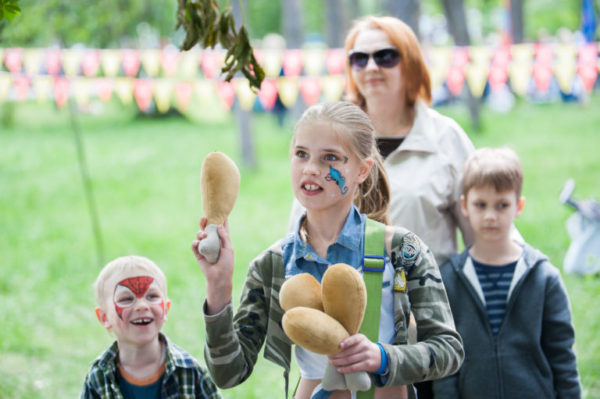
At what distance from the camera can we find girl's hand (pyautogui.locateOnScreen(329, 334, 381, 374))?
166 cm

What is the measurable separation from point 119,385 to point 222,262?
904 millimetres

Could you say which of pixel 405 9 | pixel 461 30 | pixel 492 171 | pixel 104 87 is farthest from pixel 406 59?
pixel 461 30

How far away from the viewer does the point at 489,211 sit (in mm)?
2969

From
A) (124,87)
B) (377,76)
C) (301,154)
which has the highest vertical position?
(377,76)

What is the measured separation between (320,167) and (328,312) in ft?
1.46

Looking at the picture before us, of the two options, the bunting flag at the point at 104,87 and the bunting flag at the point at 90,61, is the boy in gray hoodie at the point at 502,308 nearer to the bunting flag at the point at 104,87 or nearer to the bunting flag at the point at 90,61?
the bunting flag at the point at 90,61

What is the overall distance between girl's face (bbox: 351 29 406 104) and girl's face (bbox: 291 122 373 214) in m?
1.16

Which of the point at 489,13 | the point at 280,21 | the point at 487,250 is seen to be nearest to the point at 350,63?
the point at 487,250

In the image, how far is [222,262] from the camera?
6.14ft

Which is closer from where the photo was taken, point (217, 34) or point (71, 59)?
point (217, 34)

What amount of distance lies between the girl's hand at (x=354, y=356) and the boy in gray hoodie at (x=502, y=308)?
1380 millimetres

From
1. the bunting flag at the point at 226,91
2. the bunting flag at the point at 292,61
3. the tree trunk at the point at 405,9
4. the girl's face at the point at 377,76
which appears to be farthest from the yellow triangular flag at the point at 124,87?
the girl's face at the point at 377,76

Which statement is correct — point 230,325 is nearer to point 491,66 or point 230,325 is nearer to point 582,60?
point 491,66

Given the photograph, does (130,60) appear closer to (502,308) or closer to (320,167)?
(502,308)
